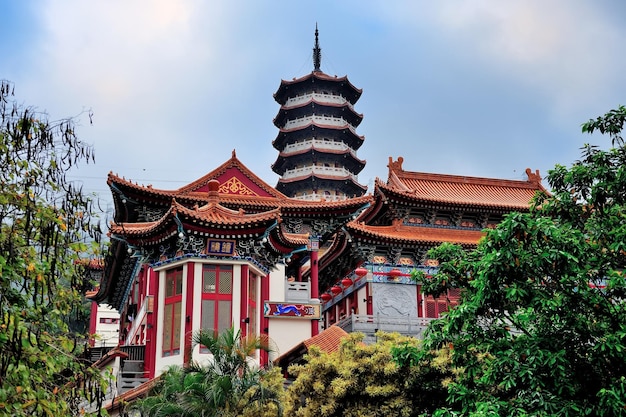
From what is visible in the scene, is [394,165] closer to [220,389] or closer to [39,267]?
[220,389]

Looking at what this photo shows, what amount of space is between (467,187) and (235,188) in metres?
12.2

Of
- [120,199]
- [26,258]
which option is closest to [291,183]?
[120,199]

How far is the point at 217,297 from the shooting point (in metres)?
20.3

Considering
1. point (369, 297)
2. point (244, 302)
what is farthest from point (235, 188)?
point (244, 302)

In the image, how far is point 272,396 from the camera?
14.8 metres

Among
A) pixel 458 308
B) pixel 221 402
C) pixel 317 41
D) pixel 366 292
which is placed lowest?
pixel 221 402

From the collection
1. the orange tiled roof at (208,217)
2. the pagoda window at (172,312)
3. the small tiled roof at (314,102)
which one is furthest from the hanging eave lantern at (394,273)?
the small tiled roof at (314,102)

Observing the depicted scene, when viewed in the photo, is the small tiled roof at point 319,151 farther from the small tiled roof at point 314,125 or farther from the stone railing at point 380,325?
the stone railing at point 380,325

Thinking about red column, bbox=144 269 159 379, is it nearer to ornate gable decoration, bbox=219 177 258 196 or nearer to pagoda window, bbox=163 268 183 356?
pagoda window, bbox=163 268 183 356

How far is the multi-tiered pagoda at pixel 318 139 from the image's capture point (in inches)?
1959

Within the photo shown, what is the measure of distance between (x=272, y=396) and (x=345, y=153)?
36.6 meters

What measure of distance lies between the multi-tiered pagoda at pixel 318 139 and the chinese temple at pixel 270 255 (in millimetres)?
10437

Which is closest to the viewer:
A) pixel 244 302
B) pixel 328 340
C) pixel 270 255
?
pixel 328 340

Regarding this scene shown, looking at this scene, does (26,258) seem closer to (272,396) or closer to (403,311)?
(272,396)
